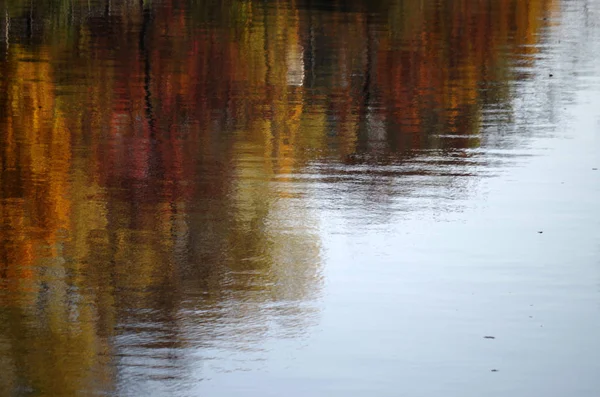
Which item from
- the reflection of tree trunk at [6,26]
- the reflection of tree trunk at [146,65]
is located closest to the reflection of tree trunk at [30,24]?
the reflection of tree trunk at [6,26]

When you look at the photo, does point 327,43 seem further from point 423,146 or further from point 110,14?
point 423,146

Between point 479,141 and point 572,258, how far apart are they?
4.93 meters

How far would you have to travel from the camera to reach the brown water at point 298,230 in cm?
684

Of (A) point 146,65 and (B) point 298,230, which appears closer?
(B) point 298,230

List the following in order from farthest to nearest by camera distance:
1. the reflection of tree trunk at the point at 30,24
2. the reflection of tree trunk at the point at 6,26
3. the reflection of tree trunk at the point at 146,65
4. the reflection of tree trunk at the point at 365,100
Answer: the reflection of tree trunk at the point at 30,24 → the reflection of tree trunk at the point at 6,26 → the reflection of tree trunk at the point at 146,65 → the reflection of tree trunk at the point at 365,100

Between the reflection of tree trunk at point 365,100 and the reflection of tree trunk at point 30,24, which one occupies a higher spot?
the reflection of tree trunk at point 30,24

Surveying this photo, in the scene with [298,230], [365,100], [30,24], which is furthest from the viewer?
[30,24]

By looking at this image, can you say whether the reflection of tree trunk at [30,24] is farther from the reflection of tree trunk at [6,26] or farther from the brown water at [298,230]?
the brown water at [298,230]

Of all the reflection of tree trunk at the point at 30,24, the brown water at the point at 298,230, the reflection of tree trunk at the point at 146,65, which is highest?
the reflection of tree trunk at the point at 30,24

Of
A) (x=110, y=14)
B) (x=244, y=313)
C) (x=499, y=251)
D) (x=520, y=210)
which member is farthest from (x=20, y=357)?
(x=110, y=14)

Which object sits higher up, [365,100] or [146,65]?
[146,65]

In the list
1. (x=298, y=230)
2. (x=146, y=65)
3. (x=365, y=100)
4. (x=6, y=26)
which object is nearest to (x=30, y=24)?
(x=6, y=26)

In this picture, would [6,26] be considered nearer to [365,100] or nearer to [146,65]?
[146,65]

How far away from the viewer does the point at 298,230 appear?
32.2 ft
